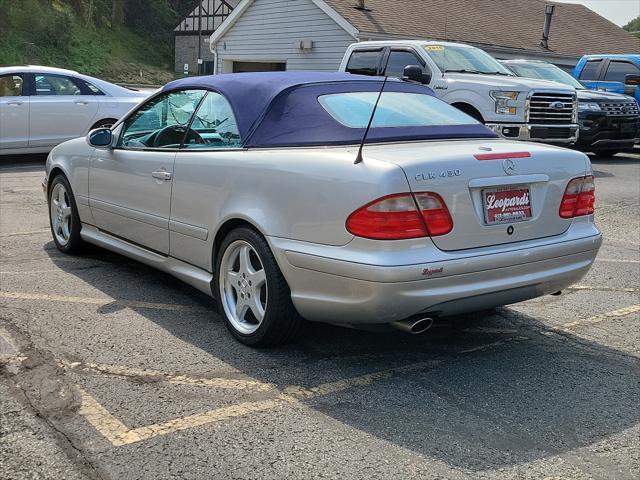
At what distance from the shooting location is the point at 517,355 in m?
4.23

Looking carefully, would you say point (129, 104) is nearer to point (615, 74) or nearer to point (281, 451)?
point (281, 451)

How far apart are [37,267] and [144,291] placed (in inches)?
44.3

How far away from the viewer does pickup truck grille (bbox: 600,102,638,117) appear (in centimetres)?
1459

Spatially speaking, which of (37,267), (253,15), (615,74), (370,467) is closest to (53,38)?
(253,15)

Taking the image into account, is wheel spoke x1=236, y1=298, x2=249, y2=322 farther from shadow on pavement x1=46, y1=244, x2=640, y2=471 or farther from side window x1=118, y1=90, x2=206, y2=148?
side window x1=118, y1=90, x2=206, y2=148

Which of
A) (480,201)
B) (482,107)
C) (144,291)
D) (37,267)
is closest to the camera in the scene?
(480,201)

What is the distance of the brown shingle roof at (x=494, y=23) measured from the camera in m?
22.0

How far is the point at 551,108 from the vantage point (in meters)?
12.6

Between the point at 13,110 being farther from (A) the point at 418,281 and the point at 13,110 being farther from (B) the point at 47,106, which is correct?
(A) the point at 418,281

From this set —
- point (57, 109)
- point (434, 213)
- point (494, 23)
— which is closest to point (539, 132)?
point (57, 109)

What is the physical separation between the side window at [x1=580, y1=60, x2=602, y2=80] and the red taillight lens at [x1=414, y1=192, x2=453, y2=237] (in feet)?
52.7

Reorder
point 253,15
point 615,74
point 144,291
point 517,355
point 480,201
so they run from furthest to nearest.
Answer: point 253,15 < point 615,74 < point 144,291 < point 517,355 < point 480,201

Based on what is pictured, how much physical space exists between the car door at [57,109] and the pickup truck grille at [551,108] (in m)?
7.17

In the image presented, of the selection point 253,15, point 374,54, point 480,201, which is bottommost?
point 480,201
